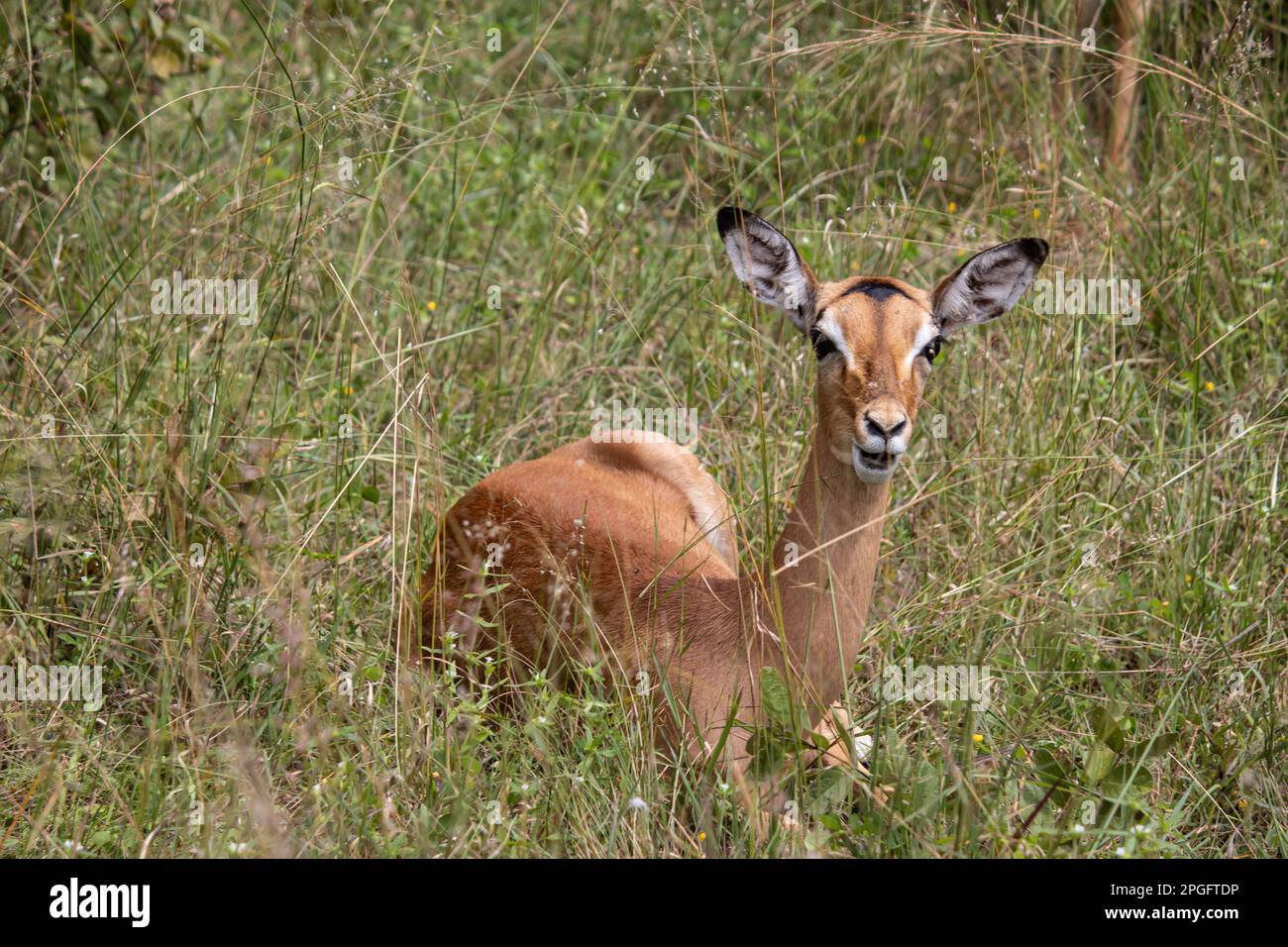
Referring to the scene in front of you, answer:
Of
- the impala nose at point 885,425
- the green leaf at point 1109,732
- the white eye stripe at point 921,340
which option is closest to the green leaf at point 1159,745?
the green leaf at point 1109,732

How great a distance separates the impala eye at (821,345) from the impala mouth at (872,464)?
0.32 metres

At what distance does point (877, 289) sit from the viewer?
3.99m

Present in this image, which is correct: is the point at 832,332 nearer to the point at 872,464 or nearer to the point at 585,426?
the point at 872,464

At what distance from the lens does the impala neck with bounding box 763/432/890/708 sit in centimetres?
388

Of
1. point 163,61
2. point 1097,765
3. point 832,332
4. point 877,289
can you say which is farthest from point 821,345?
point 163,61

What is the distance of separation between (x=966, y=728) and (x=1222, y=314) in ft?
10.1

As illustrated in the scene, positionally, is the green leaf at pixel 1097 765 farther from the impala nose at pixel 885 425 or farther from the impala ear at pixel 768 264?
the impala ear at pixel 768 264

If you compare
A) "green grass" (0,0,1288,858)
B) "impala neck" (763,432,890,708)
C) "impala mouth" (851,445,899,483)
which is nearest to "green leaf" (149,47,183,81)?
"green grass" (0,0,1288,858)

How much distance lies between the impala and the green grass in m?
0.16

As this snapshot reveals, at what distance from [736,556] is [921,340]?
84 centimetres

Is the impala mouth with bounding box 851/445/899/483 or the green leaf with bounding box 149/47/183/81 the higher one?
the green leaf with bounding box 149/47/183/81

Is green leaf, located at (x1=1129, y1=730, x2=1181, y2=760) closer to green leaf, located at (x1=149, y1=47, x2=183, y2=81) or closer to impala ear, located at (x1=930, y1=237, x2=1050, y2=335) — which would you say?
impala ear, located at (x1=930, y1=237, x2=1050, y2=335)

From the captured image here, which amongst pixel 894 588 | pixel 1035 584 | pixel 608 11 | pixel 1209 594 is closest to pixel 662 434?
pixel 894 588

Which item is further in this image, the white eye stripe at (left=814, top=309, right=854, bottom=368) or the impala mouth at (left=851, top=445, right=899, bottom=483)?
the white eye stripe at (left=814, top=309, right=854, bottom=368)
